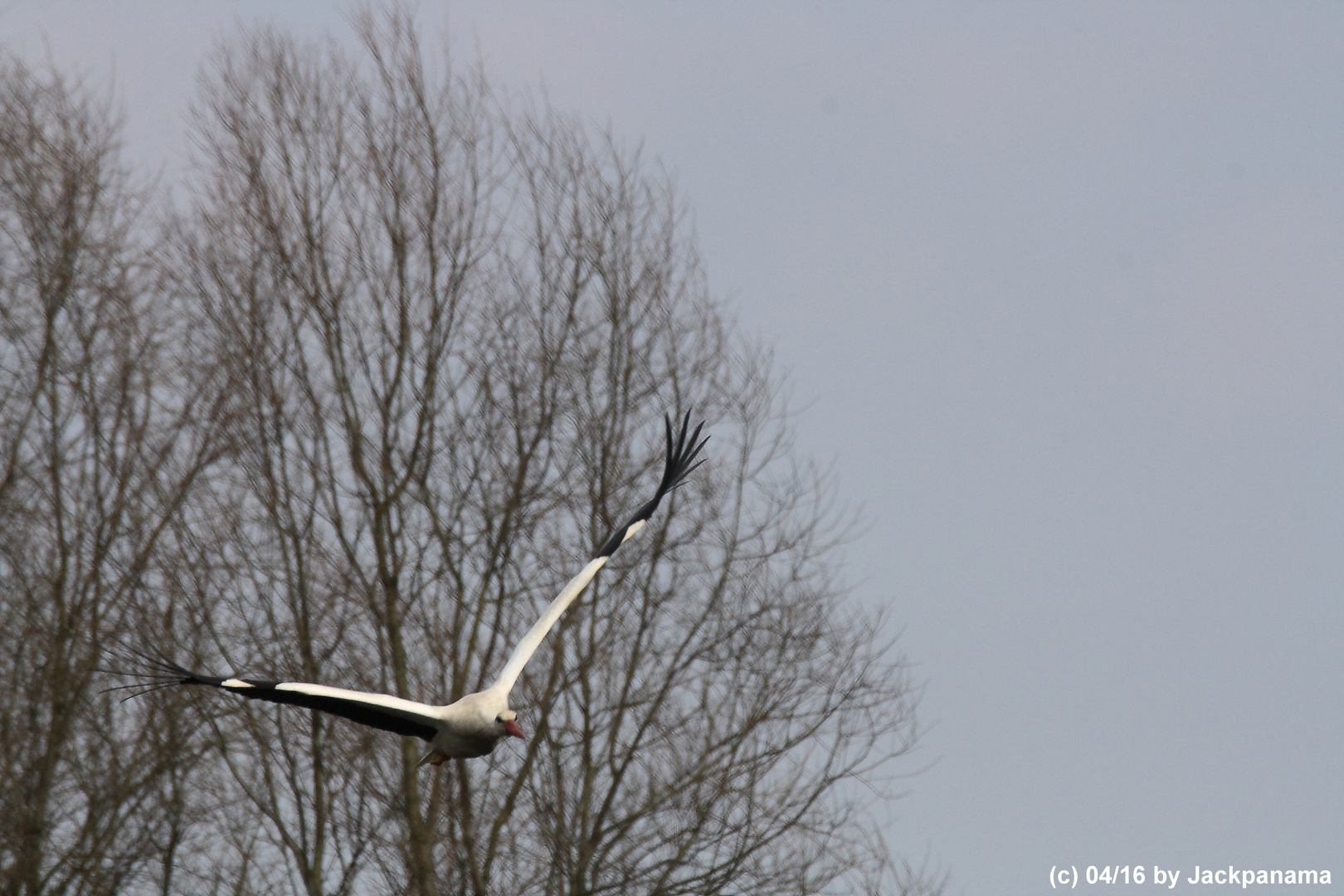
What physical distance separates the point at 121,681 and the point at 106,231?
5048 mm

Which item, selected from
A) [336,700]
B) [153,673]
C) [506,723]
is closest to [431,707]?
[506,723]

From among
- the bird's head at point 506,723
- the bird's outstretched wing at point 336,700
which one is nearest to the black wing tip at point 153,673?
the bird's outstretched wing at point 336,700

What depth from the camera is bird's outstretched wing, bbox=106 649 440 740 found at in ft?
44.7

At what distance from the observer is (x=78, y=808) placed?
19.0 m

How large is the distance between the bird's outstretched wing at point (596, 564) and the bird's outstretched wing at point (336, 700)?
1.85ft

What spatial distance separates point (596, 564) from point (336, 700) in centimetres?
273

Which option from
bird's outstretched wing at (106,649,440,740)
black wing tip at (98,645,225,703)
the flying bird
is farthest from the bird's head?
black wing tip at (98,645,225,703)

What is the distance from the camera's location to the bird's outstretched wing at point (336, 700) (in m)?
13.6

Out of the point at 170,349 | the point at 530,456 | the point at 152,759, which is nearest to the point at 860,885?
Result: the point at 530,456

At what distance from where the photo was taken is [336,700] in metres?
13.8

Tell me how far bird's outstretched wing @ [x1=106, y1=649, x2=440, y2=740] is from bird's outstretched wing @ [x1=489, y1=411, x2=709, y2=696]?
1.85 feet

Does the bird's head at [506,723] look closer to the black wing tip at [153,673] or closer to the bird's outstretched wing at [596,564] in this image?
the bird's outstretched wing at [596,564]

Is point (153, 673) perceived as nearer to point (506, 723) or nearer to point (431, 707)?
point (431, 707)

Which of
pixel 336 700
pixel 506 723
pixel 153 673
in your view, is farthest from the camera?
pixel 153 673
